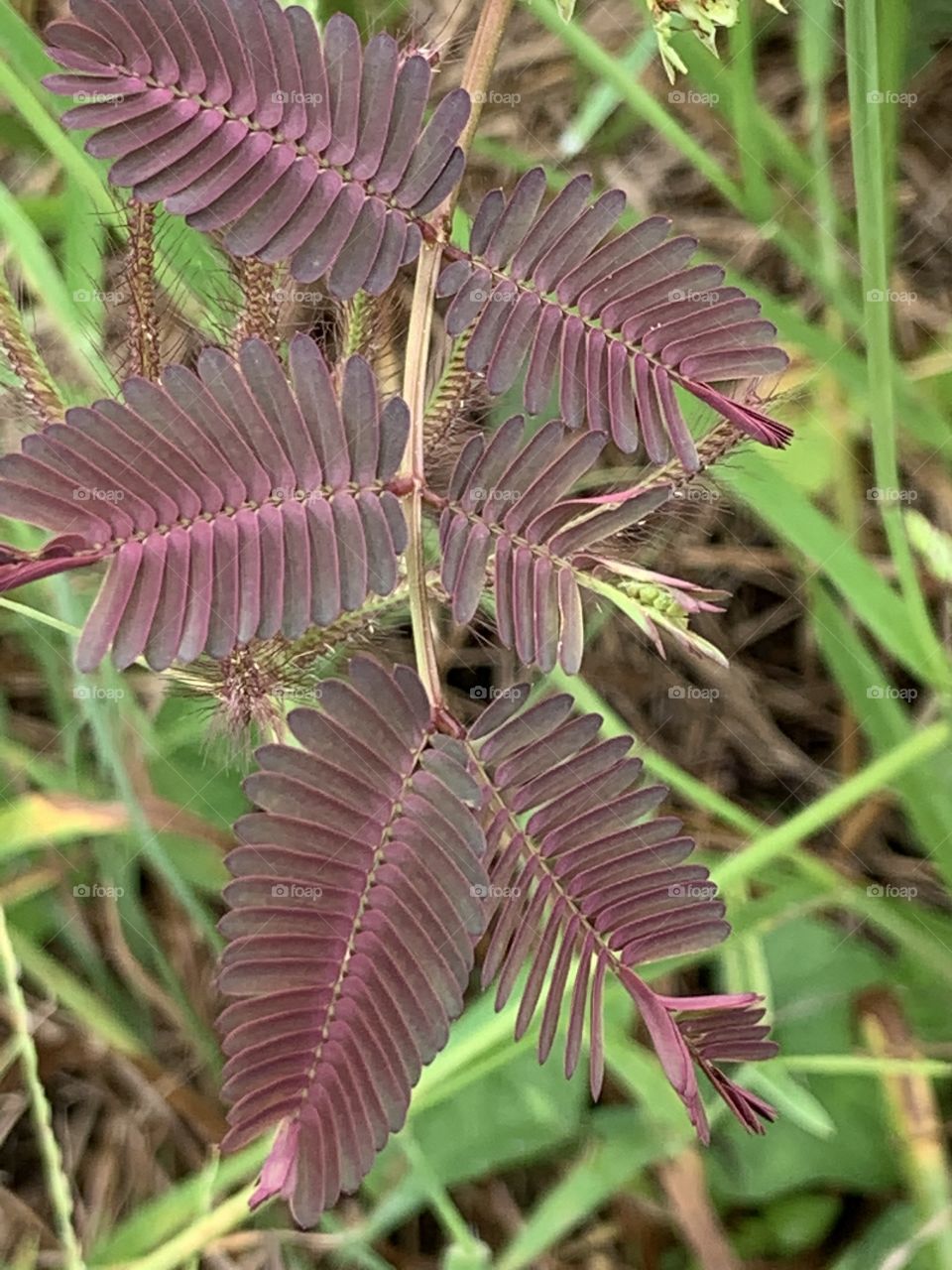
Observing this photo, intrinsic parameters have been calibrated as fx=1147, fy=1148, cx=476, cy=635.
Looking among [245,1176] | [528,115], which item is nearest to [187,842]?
[245,1176]

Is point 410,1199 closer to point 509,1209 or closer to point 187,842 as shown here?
point 509,1209
